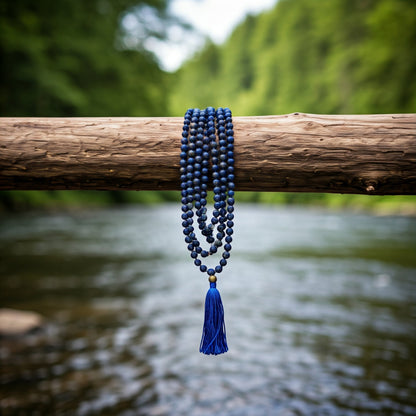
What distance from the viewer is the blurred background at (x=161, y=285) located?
372 centimetres

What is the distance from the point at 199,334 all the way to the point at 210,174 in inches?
150

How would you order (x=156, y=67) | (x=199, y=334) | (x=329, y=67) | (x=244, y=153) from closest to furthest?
1. (x=244, y=153)
2. (x=199, y=334)
3. (x=156, y=67)
4. (x=329, y=67)

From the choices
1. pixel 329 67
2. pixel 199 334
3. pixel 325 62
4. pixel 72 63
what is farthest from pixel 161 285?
pixel 325 62

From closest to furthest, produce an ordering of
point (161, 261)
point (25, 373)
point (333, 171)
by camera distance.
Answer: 1. point (333, 171)
2. point (25, 373)
3. point (161, 261)

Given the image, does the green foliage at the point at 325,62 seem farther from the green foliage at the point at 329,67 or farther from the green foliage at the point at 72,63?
the green foliage at the point at 72,63

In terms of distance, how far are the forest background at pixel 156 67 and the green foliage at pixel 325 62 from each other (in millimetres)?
87

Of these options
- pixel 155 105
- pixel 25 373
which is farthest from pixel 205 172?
pixel 155 105

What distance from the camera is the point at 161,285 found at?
7293 mm

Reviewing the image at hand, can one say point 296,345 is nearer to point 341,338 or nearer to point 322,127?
point 341,338

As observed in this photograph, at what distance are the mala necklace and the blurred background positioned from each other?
210 cm

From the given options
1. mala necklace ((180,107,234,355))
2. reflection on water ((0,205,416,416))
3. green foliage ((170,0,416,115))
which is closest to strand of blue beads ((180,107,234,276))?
mala necklace ((180,107,234,355))

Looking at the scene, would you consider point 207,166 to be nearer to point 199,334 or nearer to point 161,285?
point 199,334

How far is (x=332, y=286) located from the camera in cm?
748

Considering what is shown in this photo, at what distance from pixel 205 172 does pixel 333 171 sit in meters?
0.53
